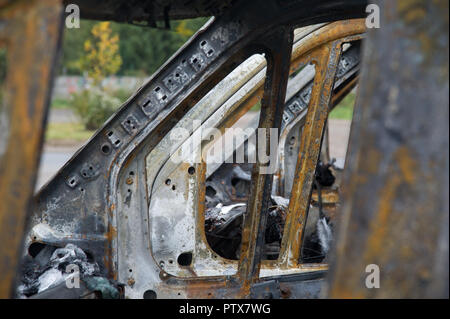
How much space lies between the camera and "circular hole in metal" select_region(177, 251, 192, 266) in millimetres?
4605

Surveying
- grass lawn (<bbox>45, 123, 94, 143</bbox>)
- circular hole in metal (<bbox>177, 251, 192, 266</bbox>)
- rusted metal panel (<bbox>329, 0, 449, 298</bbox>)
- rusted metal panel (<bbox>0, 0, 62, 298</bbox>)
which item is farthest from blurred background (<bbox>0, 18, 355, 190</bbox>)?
rusted metal panel (<bbox>0, 0, 62, 298</bbox>)

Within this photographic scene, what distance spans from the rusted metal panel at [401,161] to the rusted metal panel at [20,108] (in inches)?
33.6

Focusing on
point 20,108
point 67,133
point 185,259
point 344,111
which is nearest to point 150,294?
point 185,259

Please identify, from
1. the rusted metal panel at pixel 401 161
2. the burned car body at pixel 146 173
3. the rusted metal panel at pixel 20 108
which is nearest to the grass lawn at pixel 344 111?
the burned car body at pixel 146 173

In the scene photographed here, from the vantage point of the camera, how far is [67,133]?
19141 millimetres

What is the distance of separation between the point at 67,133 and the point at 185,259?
15.3 metres

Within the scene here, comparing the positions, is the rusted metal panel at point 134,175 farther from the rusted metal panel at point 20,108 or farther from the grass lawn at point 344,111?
the grass lawn at point 344,111

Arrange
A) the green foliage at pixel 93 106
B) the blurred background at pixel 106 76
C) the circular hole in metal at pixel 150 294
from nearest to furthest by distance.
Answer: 1. the circular hole in metal at pixel 150 294
2. the blurred background at pixel 106 76
3. the green foliage at pixel 93 106

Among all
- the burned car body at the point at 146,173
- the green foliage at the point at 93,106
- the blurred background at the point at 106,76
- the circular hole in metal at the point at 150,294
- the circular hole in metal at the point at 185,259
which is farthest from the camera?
the green foliage at the point at 93,106

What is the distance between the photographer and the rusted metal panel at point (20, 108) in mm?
1649

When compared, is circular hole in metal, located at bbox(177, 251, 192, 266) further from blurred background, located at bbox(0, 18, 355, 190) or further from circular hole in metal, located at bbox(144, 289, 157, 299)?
blurred background, located at bbox(0, 18, 355, 190)

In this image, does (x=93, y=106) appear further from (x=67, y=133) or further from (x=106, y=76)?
(x=106, y=76)

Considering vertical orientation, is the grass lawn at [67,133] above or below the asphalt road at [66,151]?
above
